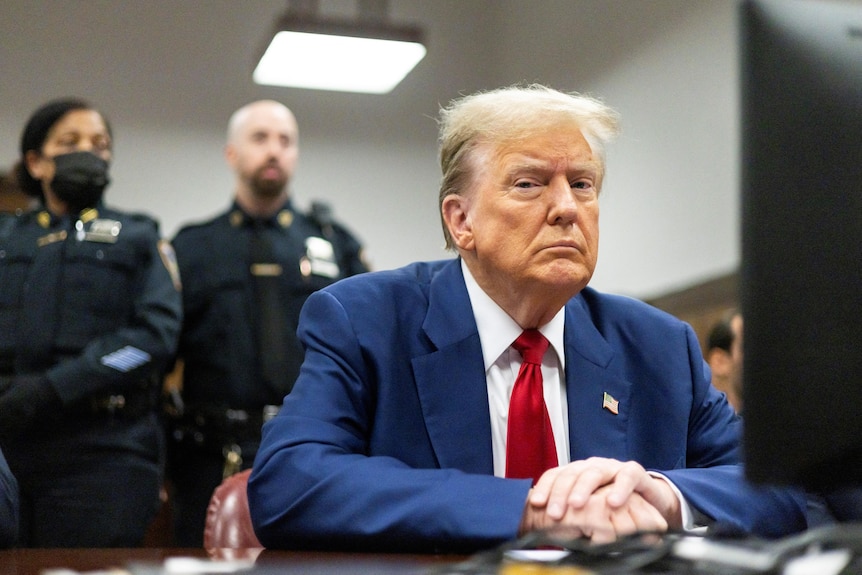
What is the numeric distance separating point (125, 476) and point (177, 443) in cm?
54

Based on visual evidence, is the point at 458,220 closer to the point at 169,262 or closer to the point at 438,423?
the point at 438,423

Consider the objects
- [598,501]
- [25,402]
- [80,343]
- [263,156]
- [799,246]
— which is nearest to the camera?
[799,246]

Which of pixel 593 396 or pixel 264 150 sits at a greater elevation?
pixel 264 150

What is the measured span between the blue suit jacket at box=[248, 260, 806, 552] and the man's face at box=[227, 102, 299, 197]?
2.15m

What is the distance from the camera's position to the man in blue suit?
1473 millimetres

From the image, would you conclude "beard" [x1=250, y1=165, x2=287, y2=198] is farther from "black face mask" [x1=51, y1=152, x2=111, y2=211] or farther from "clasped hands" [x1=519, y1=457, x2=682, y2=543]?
"clasped hands" [x1=519, y1=457, x2=682, y2=543]

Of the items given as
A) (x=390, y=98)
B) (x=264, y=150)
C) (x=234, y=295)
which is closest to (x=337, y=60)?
(x=264, y=150)

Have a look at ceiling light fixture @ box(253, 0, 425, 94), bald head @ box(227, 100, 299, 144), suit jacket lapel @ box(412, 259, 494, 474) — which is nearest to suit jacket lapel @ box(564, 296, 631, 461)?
suit jacket lapel @ box(412, 259, 494, 474)

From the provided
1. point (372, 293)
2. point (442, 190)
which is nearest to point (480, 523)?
point (372, 293)

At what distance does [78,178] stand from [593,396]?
7.13ft

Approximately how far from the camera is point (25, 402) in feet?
9.72

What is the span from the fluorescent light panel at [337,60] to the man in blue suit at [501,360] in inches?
123

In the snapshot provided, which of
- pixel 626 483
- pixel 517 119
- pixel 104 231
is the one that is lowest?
pixel 626 483

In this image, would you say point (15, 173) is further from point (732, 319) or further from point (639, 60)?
point (639, 60)
